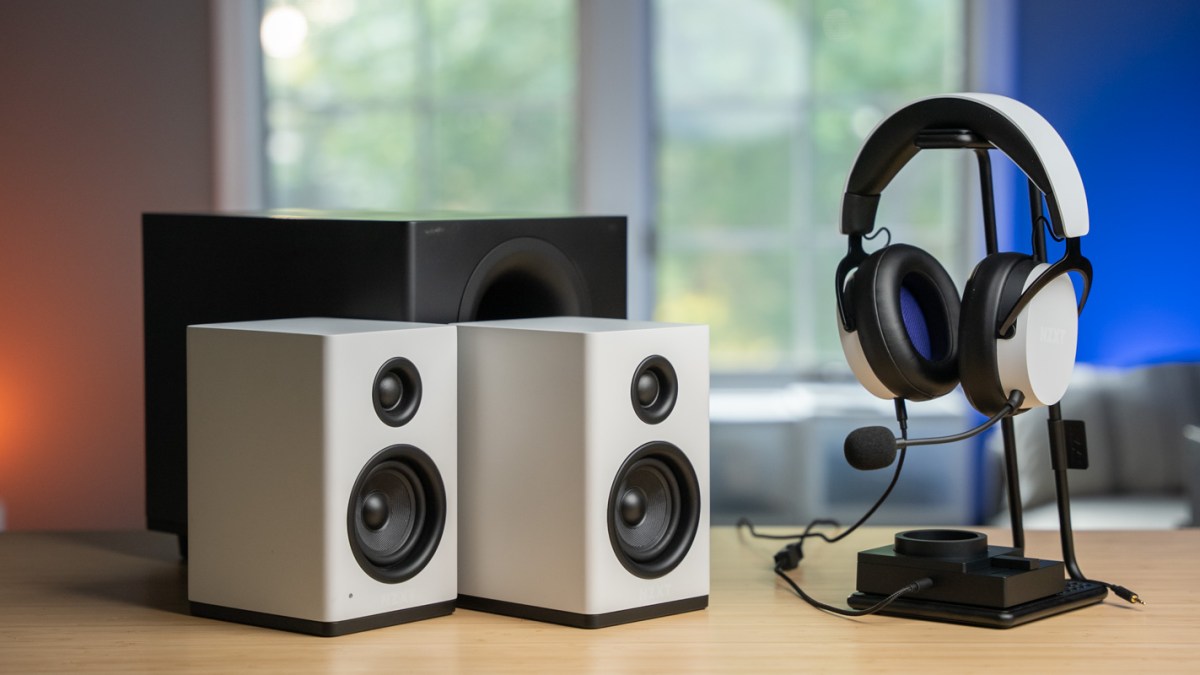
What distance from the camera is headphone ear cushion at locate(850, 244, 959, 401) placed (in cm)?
104

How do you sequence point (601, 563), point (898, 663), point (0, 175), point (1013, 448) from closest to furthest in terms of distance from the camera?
point (898, 663) → point (601, 563) → point (1013, 448) → point (0, 175)

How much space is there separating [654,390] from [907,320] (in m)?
0.19

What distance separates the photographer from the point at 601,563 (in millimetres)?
1022

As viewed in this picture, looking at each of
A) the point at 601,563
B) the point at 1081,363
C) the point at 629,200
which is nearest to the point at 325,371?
the point at 601,563

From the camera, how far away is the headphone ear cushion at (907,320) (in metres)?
1.04

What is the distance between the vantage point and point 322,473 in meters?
0.97

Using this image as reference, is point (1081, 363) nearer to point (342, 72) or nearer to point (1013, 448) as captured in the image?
point (342, 72)

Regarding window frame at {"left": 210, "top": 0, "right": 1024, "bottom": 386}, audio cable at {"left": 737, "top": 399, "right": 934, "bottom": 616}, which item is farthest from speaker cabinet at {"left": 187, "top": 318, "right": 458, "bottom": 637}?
window frame at {"left": 210, "top": 0, "right": 1024, "bottom": 386}

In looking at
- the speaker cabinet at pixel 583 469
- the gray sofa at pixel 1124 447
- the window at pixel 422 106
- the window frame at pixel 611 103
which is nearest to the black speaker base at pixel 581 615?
the speaker cabinet at pixel 583 469

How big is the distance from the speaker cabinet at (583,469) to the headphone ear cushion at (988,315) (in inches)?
7.5

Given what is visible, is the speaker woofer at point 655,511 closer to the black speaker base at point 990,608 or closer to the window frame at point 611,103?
the black speaker base at point 990,608

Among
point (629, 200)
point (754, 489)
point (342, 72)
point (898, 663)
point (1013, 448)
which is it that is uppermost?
point (342, 72)

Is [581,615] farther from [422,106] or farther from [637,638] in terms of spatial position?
[422,106]

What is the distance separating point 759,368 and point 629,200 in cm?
52
